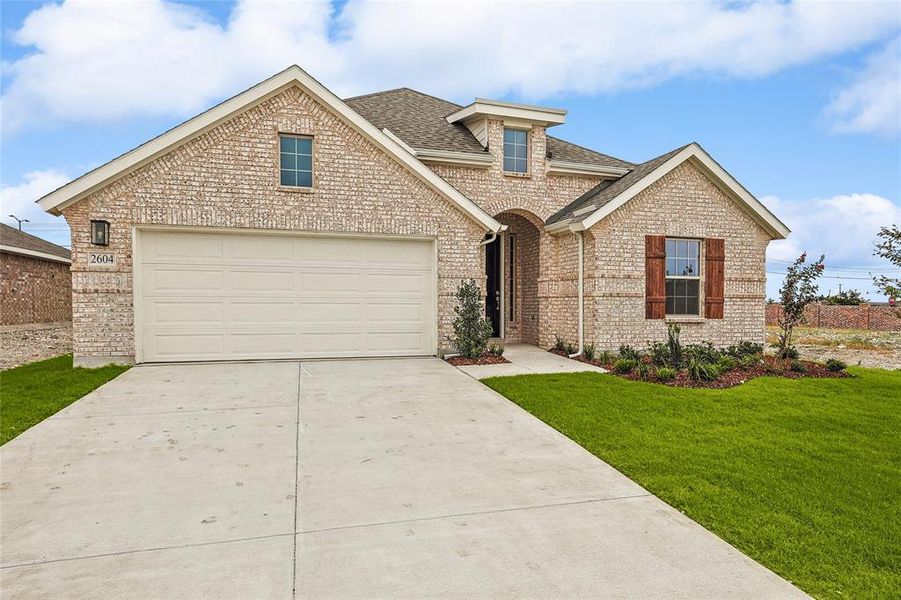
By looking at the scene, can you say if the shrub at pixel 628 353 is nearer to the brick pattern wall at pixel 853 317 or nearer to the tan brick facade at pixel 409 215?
the tan brick facade at pixel 409 215

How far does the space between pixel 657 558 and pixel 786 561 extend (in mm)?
777

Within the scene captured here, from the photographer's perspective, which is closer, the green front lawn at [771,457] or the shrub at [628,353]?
the green front lawn at [771,457]

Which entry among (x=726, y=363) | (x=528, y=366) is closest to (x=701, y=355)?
(x=726, y=363)

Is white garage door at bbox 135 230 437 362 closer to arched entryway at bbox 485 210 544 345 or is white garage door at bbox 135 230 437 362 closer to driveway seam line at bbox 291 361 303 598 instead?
driveway seam line at bbox 291 361 303 598

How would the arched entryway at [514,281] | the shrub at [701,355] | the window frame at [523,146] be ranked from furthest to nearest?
the arched entryway at [514,281], the window frame at [523,146], the shrub at [701,355]

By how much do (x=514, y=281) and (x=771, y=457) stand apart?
10.00m

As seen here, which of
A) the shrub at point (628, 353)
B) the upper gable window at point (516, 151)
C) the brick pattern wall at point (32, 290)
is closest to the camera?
the shrub at point (628, 353)

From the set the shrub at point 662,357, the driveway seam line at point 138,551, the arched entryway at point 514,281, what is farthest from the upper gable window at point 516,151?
the driveway seam line at point 138,551

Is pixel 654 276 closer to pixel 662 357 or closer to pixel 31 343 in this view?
pixel 662 357

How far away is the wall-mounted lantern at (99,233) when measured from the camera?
9.67m

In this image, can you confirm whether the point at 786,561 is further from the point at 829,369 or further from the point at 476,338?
the point at 829,369

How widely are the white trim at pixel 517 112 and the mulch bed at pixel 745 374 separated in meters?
6.26

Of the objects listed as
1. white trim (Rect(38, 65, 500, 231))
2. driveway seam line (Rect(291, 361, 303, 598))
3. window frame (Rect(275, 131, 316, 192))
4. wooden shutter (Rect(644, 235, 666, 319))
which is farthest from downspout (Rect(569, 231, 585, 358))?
driveway seam line (Rect(291, 361, 303, 598))

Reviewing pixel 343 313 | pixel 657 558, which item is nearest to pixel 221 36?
pixel 343 313
